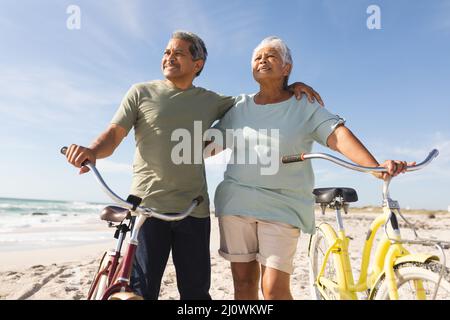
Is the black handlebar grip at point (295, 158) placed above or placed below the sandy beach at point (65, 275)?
above

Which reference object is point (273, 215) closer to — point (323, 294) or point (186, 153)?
point (186, 153)

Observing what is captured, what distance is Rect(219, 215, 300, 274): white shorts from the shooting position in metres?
2.71

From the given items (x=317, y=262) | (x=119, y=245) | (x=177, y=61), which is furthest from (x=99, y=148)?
(x=317, y=262)

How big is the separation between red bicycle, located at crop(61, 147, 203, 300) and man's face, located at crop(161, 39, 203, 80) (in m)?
1.02

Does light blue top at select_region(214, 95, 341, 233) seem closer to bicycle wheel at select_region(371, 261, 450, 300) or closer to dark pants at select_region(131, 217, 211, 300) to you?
dark pants at select_region(131, 217, 211, 300)

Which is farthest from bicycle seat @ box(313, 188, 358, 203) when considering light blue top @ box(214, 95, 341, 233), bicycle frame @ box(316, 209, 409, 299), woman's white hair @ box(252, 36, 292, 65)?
woman's white hair @ box(252, 36, 292, 65)

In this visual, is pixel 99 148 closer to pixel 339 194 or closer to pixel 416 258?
pixel 339 194

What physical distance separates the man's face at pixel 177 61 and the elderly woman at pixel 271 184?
0.51m

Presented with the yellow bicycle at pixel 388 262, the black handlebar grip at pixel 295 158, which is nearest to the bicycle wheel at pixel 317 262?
the yellow bicycle at pixel 388 262

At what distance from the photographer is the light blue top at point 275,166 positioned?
2.77m

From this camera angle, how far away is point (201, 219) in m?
2.73

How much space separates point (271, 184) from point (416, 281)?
1104 millimetres

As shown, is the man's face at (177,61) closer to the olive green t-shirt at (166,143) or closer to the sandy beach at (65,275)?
the olive green t-shirt at (166,143)
